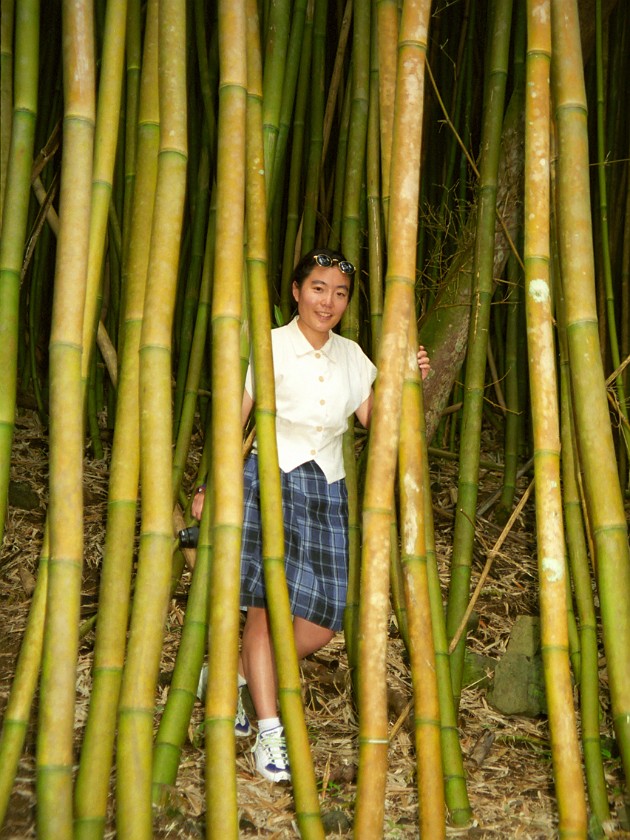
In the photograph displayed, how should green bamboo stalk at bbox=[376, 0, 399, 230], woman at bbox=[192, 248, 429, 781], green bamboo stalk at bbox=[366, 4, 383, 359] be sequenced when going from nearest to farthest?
green bamboo stalk at bbox=[376, 0, 399, 230], green bamboo stalk at bbox=[366, 4, 383, 359], woman at bbox=[192, 248, 429, 781]

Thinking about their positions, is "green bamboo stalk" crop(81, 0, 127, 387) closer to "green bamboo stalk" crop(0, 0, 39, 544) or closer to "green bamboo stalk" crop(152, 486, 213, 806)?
"green bamboo stalk" crop(0, 0, 39, 544)

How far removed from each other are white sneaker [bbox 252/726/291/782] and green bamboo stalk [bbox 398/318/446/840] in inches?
23.1

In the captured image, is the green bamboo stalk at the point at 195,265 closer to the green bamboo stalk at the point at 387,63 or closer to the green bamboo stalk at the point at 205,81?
the green bamboo stalk at the point at 205,81

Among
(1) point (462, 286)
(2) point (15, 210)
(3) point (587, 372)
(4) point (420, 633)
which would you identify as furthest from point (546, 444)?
(1) point (462, 286)

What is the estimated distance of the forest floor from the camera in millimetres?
1396

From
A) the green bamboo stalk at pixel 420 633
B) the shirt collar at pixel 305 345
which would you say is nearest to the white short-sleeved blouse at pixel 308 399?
the shirt collar at pixel 305 345

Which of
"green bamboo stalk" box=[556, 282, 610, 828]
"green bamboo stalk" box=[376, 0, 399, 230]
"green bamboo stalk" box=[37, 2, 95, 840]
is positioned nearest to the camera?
"green bamboo stalk" box=[37, 2, 95, 840]

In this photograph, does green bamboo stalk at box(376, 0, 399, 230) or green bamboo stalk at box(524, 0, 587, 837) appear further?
green bamboo stalk at box(376, 0, 399, 230)

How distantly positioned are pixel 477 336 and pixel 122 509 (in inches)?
38.6

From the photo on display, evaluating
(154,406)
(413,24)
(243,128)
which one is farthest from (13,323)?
(413,24)

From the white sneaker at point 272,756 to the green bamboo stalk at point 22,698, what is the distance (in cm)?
61

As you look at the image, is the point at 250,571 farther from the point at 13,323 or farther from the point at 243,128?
the point at 243,128

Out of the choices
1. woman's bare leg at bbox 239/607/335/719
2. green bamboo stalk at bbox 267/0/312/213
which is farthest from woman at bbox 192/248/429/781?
green bamboo stalk at bbox 267/0/312/213

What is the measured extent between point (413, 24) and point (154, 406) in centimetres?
55
